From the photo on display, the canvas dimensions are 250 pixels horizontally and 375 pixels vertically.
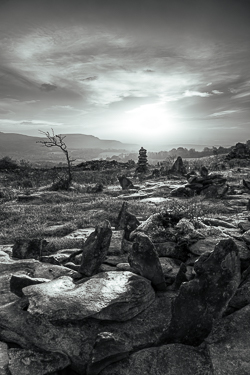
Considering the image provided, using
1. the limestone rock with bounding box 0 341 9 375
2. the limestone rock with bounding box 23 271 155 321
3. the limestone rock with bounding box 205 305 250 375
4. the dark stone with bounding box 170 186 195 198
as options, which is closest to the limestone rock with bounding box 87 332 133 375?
the limestone rock with bounding box 23 271 155 321

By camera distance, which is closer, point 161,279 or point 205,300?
point 205,300

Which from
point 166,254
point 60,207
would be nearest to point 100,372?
point 166,254

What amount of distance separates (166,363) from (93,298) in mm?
1839

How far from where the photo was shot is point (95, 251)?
7.34 metres

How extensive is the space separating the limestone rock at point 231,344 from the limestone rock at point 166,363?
0.70 ft

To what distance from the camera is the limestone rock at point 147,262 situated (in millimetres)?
6480

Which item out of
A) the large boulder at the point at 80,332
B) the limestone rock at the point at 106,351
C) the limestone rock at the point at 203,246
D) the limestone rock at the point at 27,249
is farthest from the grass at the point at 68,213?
the limestone rock at the point at 106,351

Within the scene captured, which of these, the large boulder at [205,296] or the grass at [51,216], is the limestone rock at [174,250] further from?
the grass at [51,216]

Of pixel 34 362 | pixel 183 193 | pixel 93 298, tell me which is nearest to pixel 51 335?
pixel 34 362

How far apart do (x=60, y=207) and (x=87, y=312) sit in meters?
14.9

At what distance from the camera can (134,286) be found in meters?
5.96

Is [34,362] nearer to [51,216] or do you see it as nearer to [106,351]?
[106,351]

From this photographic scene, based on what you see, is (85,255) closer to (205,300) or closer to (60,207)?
(205,300)

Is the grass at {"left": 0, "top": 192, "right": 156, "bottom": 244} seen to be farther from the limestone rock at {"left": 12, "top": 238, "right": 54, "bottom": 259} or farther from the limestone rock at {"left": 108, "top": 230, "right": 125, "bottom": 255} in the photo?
the limestone rock at {"left": 108, "top": 230, "right": 125, "bottom": 255}
